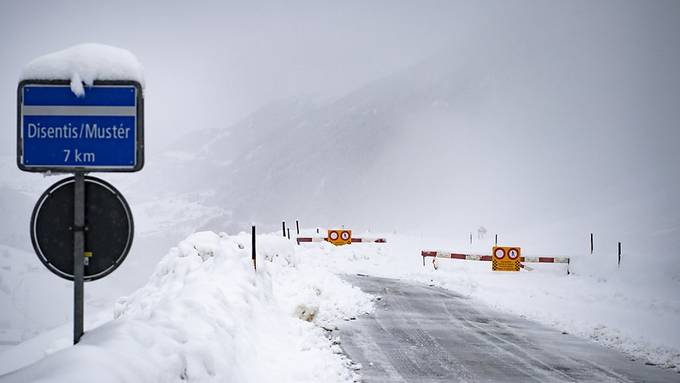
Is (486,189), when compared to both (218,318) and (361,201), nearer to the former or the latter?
(361,201)

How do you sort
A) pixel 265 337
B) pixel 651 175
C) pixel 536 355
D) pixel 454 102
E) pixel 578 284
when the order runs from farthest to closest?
pixel 454 102
pixel 651 175
pixel 578 284
pixel 536 355
pixel 265 337

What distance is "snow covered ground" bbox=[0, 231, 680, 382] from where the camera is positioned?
485 cm

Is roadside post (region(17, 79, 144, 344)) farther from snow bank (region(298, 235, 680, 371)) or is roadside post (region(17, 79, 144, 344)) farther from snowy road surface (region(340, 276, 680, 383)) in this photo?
snow bank (region(298, 235, 680, 371))

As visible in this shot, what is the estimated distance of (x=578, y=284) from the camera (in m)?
18.6

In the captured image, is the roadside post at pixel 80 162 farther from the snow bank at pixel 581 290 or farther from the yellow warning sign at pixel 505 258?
the yellow warning sign at pixel 505 258

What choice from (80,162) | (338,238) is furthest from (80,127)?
(338,238)

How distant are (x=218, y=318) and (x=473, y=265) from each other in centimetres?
1951

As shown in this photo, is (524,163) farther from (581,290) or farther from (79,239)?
(79,239)

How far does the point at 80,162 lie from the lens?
429 cm

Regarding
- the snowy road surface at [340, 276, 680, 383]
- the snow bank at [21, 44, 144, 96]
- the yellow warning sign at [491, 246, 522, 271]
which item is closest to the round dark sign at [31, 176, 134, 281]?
the snow bank at [21, 44, 144, 96]

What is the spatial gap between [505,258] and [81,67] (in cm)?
2120

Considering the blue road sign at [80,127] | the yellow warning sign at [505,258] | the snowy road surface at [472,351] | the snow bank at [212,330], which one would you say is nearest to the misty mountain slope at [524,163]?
the yellow warning sign at [505,258]

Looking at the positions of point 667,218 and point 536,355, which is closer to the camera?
point 536,355

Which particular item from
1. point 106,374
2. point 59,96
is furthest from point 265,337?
point 59,96
